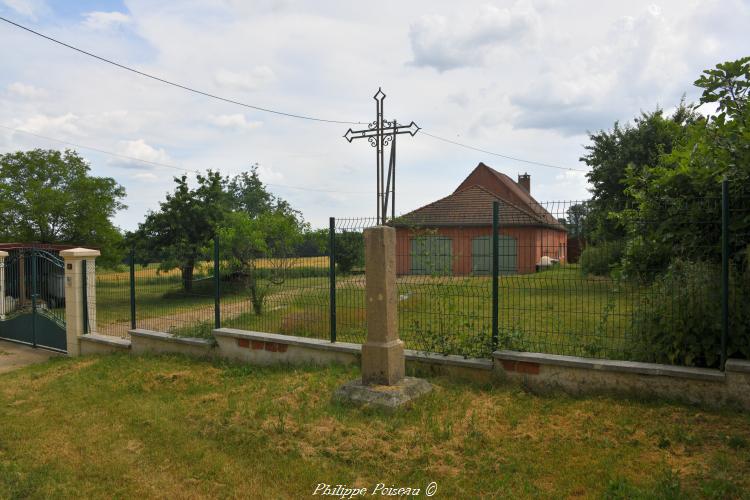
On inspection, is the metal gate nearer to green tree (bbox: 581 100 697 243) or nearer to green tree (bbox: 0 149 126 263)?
green tree (bbox: 0 149 126 263)

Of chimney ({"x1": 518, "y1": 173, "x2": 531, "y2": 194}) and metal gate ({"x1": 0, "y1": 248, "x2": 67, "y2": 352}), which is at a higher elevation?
chimney ({"x1": 518, "y1": 173, "x2": 531, "y2": 194})

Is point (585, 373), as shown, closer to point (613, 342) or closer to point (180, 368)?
point (613, 342)

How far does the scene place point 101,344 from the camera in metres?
10.1

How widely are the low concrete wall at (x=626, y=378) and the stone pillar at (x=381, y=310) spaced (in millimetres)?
1183

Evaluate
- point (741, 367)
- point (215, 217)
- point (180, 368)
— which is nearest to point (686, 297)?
point (741, 367)

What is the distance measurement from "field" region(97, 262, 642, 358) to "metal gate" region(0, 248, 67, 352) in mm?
4085

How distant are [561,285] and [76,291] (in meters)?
8.93

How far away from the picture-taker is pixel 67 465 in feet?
15.6

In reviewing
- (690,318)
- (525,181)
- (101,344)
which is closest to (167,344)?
(101,344)

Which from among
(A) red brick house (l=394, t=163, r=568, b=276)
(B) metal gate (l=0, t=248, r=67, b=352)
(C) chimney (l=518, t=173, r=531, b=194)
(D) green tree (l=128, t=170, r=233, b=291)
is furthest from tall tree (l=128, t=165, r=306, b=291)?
(C) chimney (l=518, t=173, r=531, b=194)

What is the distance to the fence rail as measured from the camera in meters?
5.09

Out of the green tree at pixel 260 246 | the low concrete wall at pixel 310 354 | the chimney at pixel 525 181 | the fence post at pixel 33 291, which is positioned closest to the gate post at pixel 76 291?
the fence post at pixel 33 291

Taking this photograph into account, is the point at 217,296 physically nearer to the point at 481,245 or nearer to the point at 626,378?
the point at 481,245

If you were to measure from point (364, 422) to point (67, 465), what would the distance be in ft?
8.53
